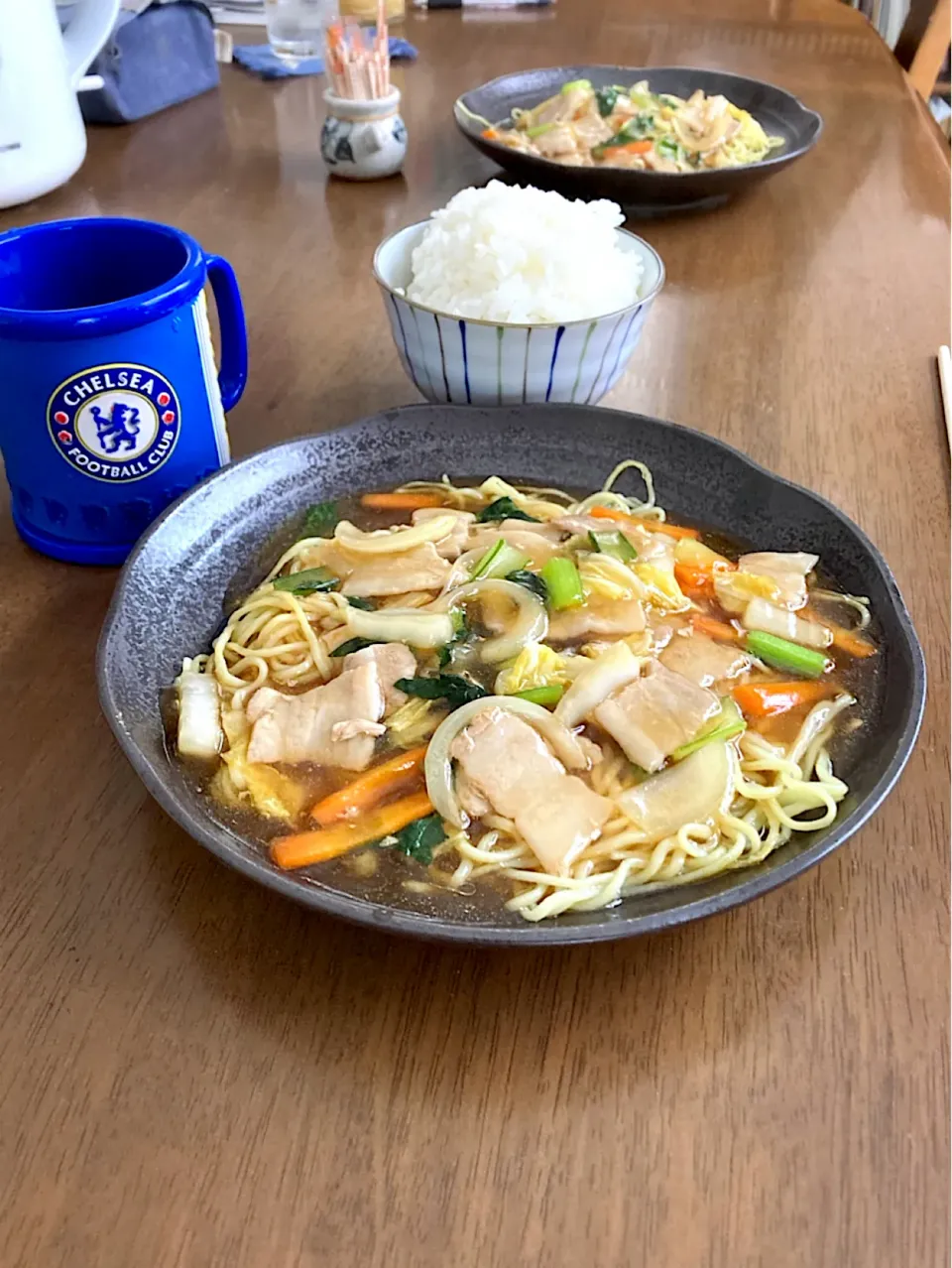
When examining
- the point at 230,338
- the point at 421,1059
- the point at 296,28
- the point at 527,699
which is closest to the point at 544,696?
the point at 527,699

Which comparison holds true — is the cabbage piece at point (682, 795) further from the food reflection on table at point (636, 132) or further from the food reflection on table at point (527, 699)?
the food reflection on table at point (636, 132)

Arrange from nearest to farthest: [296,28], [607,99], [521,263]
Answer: [521,263], [607,99], [296,28]

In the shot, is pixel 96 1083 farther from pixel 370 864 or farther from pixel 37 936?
pixel 370 864

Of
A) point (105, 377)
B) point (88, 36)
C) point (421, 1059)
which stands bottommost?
point (421, 1059)

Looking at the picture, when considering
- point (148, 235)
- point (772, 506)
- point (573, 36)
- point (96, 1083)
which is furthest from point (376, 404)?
point (573, 36)

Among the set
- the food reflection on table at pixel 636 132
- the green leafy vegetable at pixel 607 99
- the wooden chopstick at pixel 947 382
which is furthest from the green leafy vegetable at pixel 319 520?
the green leafy vegetable at pixel 607 99

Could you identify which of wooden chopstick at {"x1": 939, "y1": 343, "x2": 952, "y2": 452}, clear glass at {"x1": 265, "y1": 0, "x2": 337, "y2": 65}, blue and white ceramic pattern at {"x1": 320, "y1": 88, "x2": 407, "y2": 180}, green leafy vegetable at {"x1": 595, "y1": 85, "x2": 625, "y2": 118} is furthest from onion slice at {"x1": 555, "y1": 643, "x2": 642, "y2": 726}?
clear glass at {"x1": 265, "y1": 0, "x2": 337, "y2": 65}

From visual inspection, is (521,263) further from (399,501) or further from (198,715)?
(198,715)

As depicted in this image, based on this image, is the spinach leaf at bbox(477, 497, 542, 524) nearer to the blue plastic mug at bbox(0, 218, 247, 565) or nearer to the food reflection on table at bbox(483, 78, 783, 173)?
the blue plastic mug at bbox(0, 218, 247, 565)
